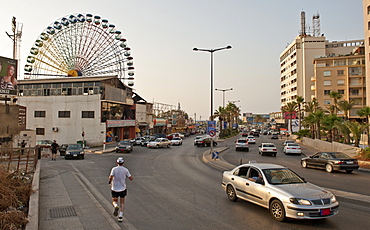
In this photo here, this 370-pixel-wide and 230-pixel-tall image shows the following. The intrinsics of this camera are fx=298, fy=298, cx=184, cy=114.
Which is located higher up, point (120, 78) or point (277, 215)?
point (120, 78)

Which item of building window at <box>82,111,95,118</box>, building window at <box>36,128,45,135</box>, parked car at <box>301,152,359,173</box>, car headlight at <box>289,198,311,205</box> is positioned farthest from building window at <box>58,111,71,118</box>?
car headlight at <box>289,198,311,205</box>

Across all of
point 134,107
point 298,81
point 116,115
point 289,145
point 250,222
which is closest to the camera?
point 250,222

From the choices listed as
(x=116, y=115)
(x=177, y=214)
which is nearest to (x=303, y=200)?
(x=177, y=214)

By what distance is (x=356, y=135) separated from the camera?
87.5ft

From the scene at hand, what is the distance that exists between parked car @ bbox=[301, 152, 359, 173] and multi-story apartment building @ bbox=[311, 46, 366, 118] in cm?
6315

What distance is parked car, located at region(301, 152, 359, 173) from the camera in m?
19.0

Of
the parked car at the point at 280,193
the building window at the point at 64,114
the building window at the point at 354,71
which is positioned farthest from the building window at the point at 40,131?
the building window at the point at 354,71

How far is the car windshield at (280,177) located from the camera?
892 cm

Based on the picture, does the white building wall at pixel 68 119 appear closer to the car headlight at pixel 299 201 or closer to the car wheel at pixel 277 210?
the car wheel at pixel 277 210

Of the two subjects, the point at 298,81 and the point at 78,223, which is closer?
the point at 78,223

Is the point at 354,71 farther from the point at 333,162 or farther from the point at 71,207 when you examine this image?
the point at 71,207

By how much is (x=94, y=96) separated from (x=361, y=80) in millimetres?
65382

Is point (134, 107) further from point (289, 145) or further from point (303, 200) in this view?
point (303, 200)

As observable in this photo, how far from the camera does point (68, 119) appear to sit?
5331 centimetres
